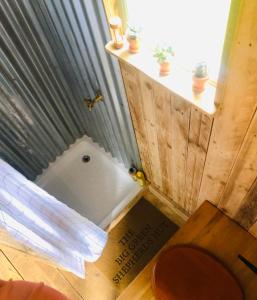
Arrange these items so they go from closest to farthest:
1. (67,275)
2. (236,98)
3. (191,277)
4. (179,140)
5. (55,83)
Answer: (236,98)
(179,140)
(191,277)
(55,83)
(67,275)

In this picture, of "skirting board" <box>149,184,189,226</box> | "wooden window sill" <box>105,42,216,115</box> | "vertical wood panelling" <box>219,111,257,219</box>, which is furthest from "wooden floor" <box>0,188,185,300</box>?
"wooden window sill" <box>105,42,216,115</box>

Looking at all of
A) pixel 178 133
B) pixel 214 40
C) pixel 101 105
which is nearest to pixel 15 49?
pixel 101 105

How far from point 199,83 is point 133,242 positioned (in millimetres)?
1323

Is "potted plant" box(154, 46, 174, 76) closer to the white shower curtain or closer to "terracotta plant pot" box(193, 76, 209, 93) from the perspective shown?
"terracotta plant pot" box(193, 76, 209, 93)

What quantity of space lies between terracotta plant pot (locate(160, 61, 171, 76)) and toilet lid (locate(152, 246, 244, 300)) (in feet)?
2.91

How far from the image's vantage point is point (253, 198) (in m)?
1.23

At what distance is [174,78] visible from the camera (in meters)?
1.01

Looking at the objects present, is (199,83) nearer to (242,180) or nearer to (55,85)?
(242,180)

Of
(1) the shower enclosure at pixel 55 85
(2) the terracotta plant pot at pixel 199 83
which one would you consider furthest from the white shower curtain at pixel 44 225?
(2) the terracotta plant pot at pixel 199 83

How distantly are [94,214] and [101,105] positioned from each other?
0.82 m

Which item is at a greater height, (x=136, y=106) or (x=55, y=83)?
(x=136, y=106)

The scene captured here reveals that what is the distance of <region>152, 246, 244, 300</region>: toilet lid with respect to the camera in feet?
4.46

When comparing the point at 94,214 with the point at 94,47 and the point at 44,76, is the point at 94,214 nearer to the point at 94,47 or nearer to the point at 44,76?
the point at 44,76

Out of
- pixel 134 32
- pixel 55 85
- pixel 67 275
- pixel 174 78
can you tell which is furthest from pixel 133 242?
pixel 134 32
